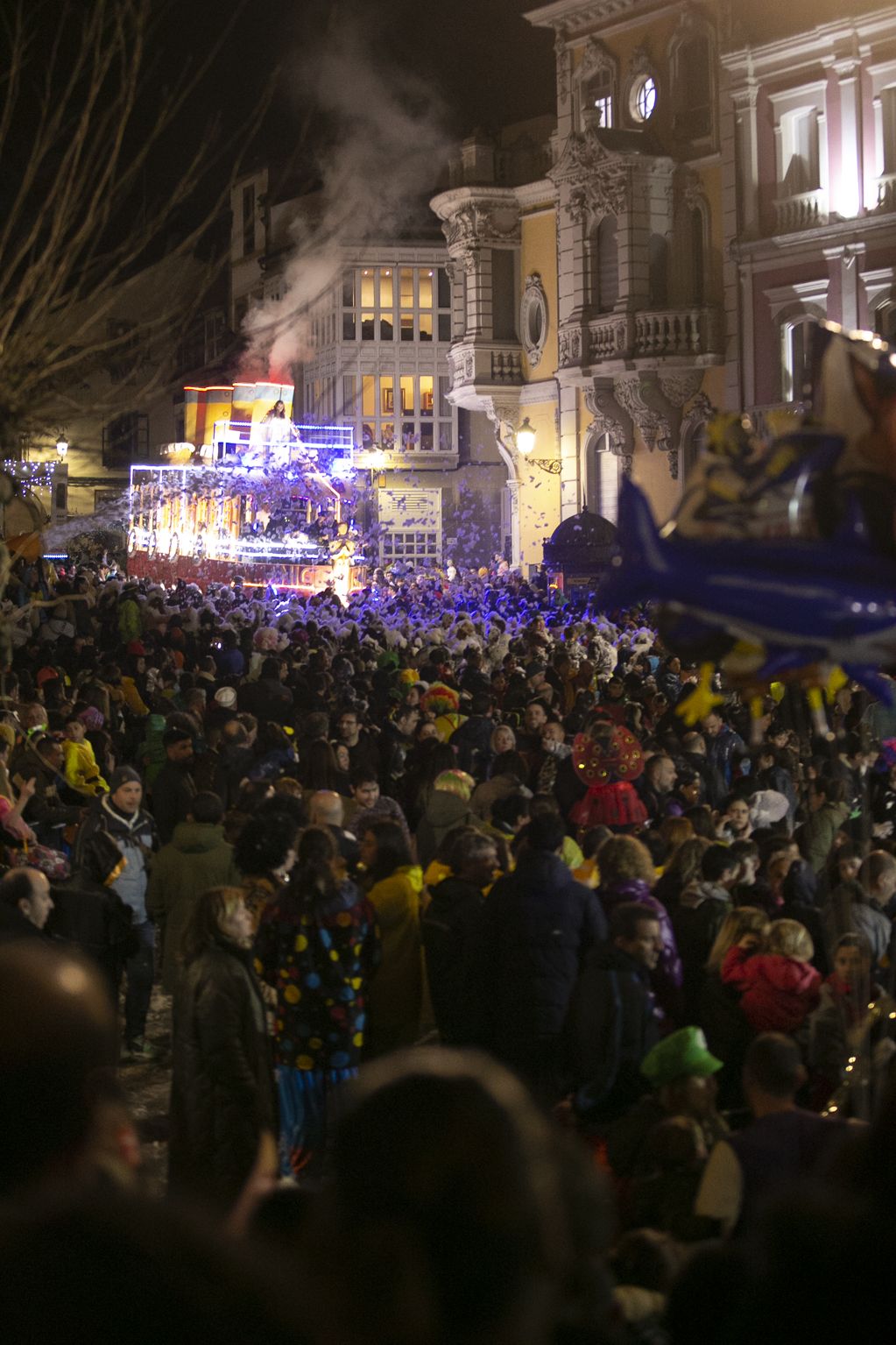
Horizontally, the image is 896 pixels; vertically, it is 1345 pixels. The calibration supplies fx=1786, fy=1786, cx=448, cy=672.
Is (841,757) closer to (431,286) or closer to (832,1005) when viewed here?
(832,1005)

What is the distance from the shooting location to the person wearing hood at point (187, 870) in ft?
29.0

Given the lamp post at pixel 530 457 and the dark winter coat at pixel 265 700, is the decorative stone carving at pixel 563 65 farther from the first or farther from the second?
the dark winter coat at pixel 265 700

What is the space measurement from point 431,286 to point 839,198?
916 inches

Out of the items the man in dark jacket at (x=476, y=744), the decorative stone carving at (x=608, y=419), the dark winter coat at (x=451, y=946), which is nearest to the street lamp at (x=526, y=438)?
the decorative stone carving at (x=608, y=419)

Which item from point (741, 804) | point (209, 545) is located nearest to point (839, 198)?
point (209, 545)

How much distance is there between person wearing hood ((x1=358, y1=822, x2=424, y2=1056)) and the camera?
759cm

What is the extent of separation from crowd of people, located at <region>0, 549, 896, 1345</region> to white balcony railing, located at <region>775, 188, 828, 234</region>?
13.7m

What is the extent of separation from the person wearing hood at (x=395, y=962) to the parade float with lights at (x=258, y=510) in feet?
79.3

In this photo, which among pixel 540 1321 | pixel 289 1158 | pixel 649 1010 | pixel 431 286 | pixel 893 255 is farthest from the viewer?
pixel 431 286

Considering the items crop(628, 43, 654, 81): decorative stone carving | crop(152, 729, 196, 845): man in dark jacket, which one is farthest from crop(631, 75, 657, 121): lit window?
crop(152, 729, 196, 845): man in dark jacket

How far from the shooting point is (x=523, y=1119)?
2021 mm

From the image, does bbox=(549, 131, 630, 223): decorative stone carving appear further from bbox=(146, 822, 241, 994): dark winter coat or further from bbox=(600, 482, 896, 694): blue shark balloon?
bbox=(600, 482, 896, 694): blue shark balloon

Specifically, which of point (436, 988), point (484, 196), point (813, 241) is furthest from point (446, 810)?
point (484, 196)

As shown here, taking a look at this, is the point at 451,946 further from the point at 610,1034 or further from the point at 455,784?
the point at 455,784
